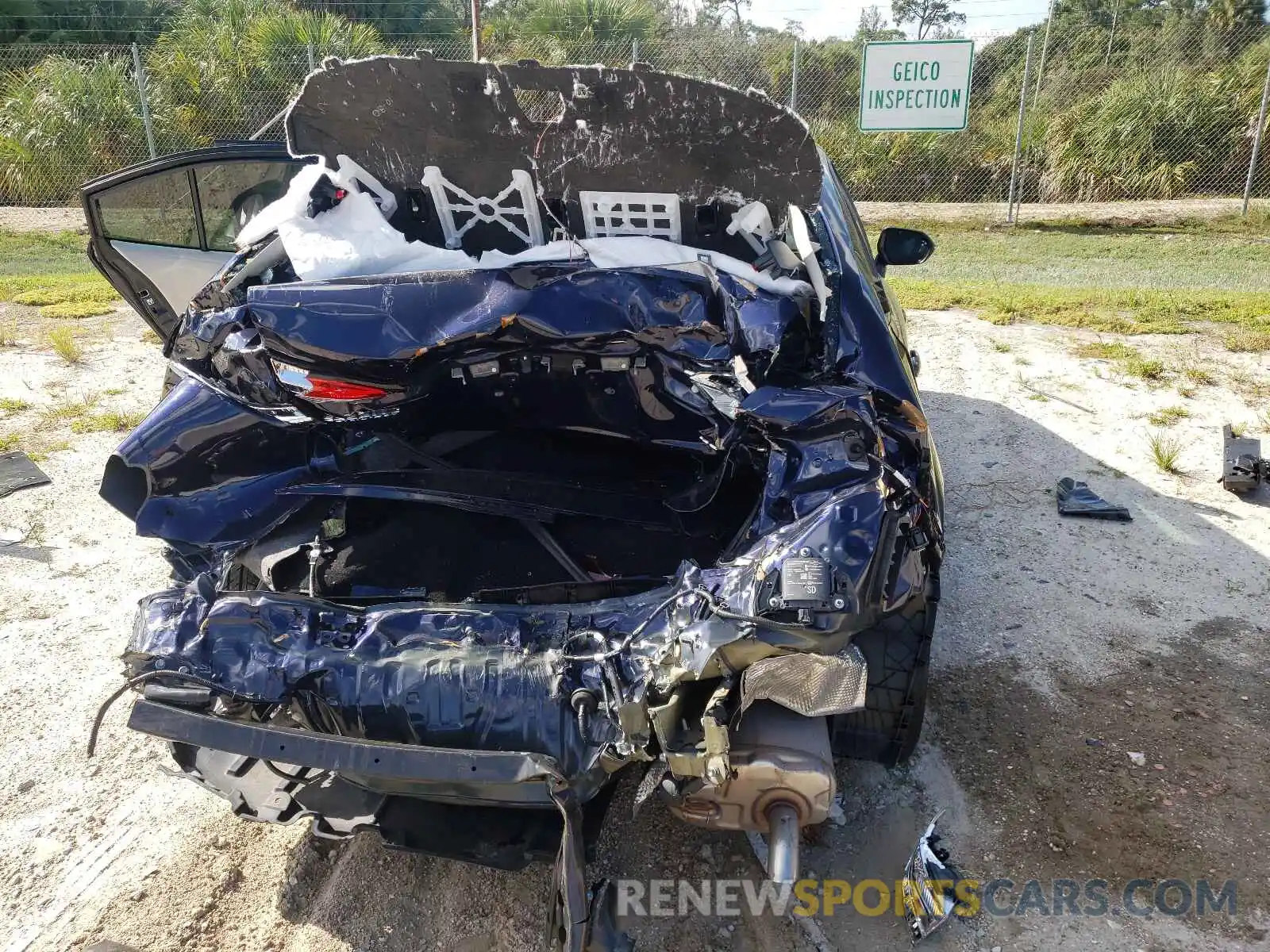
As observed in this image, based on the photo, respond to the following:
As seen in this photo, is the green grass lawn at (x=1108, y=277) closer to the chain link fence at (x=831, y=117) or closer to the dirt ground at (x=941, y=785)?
the chain link fence at (x=831, y=117)

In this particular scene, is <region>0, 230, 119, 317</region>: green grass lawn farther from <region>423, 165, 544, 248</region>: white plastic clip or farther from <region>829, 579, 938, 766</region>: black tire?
<region>829, 579, 938, 766</region>: black tire

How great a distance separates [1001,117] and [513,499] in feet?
48.3

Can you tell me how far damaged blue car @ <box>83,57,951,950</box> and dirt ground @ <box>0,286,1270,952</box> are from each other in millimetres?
350

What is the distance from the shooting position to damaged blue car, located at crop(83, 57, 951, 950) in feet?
6.44

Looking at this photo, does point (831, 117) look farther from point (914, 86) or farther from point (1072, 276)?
point (1072, 276)

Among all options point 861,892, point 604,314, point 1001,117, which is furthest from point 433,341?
point 1001,117

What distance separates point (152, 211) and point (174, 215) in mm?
127

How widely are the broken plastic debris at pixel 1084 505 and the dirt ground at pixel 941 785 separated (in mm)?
75

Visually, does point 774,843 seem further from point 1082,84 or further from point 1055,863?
point 1082,84

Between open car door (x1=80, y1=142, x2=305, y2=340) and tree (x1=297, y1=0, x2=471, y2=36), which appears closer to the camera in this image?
open car door (x1=80, y1=142, x2=305, y2=340)

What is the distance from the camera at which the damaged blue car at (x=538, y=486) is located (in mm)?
1963

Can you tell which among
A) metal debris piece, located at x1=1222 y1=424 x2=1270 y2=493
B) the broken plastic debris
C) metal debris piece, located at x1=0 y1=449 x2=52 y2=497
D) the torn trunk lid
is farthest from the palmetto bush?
metal debris piece, located at x1=0 y1=449 x2=52 y2=497

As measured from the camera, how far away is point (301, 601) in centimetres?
226

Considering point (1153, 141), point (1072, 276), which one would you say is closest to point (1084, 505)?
point (1072, 276)
